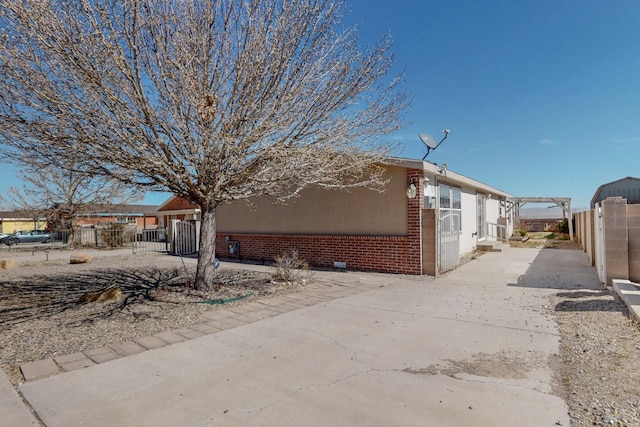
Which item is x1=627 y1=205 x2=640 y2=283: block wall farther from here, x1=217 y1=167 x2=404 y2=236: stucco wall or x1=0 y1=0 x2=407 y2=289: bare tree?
x1=0 y1=0 x2=407 y2=289: bare tree

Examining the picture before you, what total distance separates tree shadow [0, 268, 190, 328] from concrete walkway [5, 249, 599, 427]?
8.59ft

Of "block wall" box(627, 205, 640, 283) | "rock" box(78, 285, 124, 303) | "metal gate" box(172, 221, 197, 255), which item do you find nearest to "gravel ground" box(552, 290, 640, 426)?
"block wall" box(627, 205, 640, 283)

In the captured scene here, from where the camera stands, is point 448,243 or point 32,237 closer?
point 448,243

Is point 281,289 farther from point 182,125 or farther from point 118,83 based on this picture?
point 118,83

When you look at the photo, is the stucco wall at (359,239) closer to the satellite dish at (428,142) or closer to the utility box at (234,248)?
the utility box at (234,248)

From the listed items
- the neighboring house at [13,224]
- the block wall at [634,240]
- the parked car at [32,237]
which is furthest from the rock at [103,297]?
the neighboring house at [13,224]

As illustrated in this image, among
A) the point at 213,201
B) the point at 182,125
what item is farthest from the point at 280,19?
the point at 213,201

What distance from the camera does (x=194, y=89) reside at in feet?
20.0

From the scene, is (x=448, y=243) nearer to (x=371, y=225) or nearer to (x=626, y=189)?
(x=371, y=225)

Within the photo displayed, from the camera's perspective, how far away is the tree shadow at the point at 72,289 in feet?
20.6

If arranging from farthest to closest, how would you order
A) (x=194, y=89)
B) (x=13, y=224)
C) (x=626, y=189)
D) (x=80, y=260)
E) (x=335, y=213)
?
1. (x=13, y=224)
2. (x=626, y=189)
3. (x=80, y=260)
4. (x=335, y=213)
5. (x=194, y=89)

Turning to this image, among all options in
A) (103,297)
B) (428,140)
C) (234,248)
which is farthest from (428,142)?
(103,297)

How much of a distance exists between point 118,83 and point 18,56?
3.95 ft

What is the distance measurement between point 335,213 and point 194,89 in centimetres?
595
